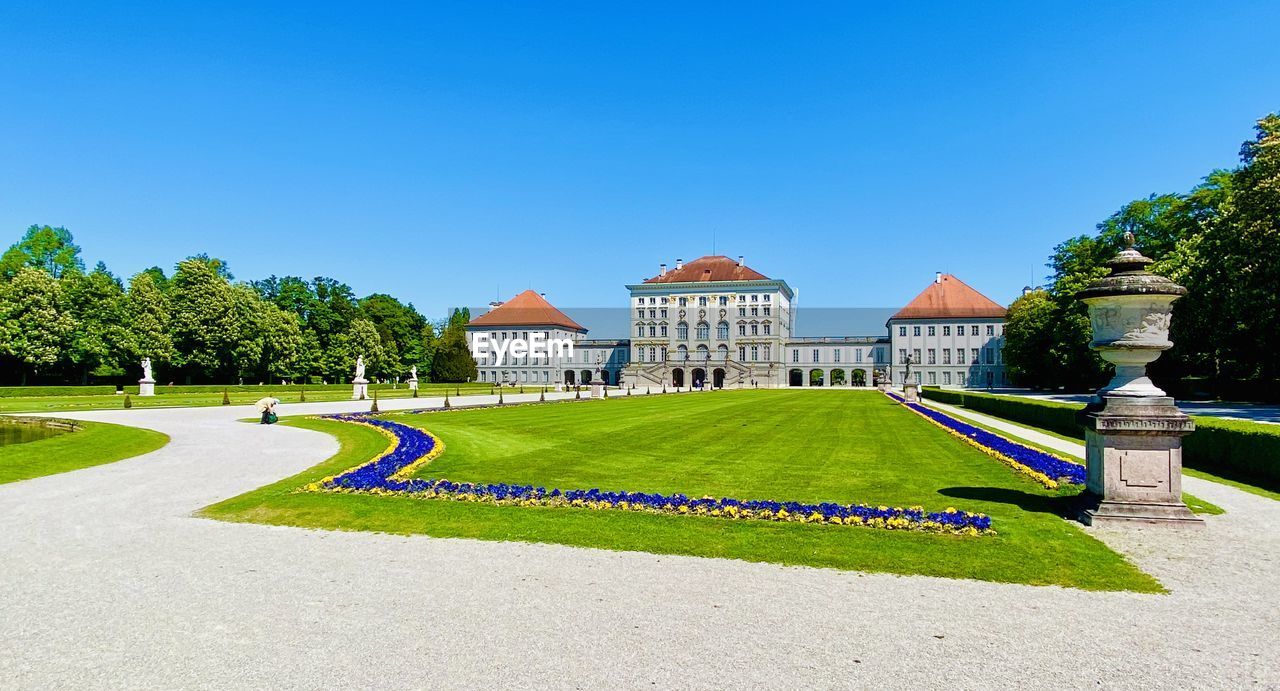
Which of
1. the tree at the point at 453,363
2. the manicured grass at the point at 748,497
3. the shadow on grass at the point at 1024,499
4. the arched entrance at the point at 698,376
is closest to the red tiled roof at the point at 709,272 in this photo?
the arched entrance at the point at 698,376

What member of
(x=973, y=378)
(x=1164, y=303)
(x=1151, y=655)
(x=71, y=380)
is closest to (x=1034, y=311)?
(x=973, y=378)

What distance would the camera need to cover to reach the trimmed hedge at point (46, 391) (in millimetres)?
38188

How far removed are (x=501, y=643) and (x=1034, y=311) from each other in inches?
2423

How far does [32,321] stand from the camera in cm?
4725

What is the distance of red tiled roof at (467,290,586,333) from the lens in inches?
3836

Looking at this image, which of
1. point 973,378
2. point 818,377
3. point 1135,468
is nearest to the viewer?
point 1135,468

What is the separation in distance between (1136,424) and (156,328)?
60903 millimetres

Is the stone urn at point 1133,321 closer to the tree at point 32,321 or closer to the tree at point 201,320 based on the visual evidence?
the tree at point 201,320

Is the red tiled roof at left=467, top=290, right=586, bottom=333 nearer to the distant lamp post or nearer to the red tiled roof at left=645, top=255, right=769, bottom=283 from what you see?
the red tiled roof at left=645, top=255, right=769, bottom=283

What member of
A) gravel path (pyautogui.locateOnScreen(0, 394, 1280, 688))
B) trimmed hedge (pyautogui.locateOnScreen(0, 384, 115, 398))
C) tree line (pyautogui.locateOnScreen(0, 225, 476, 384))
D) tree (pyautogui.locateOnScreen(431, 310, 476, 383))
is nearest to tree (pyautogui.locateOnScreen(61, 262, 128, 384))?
tree line (pyautogui.locateOnScreen(0, 225, 476, 384))

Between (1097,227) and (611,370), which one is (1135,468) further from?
(611,370)

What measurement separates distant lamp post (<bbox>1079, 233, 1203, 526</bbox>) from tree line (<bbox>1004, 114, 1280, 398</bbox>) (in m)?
18.8

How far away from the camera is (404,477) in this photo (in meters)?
10.8

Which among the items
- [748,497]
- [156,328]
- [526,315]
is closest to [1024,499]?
[748,497]
